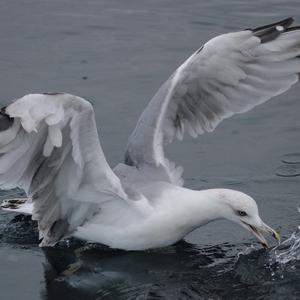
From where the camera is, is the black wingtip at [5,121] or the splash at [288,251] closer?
the black wingtip at [5,121]

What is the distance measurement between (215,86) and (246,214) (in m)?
1.57

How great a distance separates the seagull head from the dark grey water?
0.77 ft

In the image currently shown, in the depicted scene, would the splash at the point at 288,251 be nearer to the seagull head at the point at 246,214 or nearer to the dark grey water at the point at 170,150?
the dark grey water at the point at 170,150

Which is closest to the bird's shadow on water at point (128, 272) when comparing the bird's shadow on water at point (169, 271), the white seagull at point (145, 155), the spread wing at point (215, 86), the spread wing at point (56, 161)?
the bird's shadow on water at point (169, 271)

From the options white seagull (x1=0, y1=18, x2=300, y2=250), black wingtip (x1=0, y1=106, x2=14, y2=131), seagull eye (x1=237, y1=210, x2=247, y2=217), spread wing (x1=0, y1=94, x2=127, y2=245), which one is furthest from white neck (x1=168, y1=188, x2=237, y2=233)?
black wingtip (x1=0, y1=106, x2=14, y2=131)

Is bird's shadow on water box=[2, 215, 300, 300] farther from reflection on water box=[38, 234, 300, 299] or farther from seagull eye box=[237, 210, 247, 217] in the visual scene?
seagull eye box=[237, 210, 247, 217]

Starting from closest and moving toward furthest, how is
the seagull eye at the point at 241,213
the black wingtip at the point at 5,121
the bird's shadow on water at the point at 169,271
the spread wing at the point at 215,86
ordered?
the black wingtip at the point at 5,121 < the bird's shadow on water at the point at 169,271 < the seagull eye at the point at 241,213 < the spread wing at the point at 215,86

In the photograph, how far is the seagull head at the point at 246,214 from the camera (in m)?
7.67

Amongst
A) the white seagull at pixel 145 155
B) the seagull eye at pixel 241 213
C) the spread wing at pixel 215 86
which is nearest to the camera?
the white seagull at pixel 145 155

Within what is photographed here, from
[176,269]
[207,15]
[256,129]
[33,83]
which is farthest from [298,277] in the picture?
[207,15]

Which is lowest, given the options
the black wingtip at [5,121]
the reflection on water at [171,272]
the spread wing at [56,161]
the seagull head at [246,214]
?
the reflection on water at [171,272]

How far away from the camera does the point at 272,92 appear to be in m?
8.88

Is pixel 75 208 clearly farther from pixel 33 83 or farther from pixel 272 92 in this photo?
pixel 33 83

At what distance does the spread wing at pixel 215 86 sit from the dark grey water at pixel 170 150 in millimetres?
542
